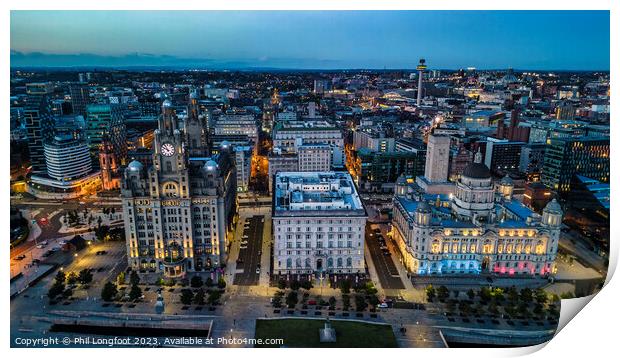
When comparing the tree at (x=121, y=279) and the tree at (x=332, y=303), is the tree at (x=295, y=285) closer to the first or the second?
the tree at (x=332, y=303)

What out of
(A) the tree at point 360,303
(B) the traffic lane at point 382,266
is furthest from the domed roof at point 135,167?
(B) the traffic lane at point 382,266

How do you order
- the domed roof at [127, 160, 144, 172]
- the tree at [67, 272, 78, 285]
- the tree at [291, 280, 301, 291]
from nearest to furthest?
the tree at [291, 280, 301, 291] < the tree at [67, 272, 78, 285] < the domed roof at [127, 160, 144, 172]

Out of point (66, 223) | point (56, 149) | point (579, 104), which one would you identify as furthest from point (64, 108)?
point (579, 104)

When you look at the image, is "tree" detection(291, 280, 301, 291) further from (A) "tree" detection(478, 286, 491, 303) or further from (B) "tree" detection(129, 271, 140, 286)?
(A) "tree" detection(478, 286, 491, 303)

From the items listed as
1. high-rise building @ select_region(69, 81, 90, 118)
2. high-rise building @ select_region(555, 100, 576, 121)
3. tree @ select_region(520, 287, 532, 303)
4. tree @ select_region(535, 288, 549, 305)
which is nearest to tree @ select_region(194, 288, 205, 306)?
tree @ select_region(520, 287, 532, 303)

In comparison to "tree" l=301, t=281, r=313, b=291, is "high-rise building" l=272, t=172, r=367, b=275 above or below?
above
